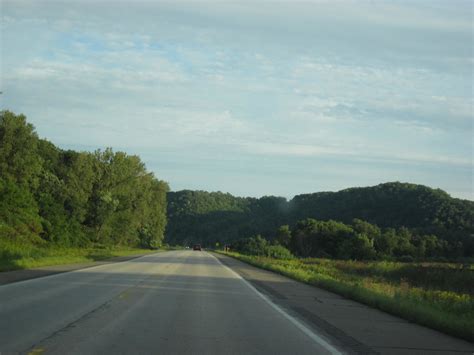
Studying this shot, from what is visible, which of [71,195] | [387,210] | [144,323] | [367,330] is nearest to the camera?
[144,323]

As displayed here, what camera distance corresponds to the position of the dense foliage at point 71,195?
58375 mm

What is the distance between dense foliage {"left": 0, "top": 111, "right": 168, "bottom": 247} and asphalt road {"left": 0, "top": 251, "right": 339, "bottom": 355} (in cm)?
3100

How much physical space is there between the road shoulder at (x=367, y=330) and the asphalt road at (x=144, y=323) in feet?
1.55

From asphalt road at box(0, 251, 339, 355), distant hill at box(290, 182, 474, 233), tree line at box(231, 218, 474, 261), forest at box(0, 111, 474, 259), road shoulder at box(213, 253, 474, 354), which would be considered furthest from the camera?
distant hill at box(290, 182, 474, 233)

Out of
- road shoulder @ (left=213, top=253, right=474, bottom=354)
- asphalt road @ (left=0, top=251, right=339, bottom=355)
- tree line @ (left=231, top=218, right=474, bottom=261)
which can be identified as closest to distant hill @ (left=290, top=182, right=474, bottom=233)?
tree line @ (left=231, top=218, right=474, bottom=261)

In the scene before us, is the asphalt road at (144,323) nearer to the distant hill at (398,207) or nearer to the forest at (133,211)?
the forest at (133,211)

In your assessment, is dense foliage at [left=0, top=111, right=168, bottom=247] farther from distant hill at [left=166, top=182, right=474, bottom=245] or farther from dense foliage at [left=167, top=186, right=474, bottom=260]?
distant hill at [left=166, top=182, right=474, bottom=245]

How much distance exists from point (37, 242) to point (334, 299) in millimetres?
43029

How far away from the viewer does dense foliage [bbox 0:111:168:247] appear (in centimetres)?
5838

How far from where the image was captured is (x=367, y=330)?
41.1ft

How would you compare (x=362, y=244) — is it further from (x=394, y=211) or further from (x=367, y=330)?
(x=367, y=330)

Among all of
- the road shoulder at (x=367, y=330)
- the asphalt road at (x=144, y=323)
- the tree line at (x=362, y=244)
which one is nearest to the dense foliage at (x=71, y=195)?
the tree line at (x=362, y=244)

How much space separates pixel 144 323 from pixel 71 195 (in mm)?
72966

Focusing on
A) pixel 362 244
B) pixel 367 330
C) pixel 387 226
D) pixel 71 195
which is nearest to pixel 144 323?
pixel 367 330
